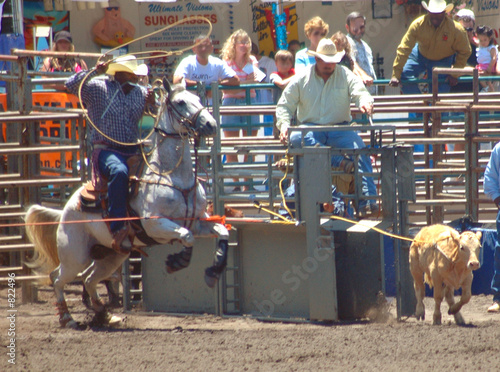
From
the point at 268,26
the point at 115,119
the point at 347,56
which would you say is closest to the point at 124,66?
the point at 115,119

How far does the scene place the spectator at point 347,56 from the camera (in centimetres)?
1030

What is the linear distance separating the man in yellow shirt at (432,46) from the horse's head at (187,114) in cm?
446

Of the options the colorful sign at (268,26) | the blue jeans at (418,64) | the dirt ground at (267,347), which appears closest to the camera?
the dirt ground at (267,347)

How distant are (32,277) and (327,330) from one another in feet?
12.3

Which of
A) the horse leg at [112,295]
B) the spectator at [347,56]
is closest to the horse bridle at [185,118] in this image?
the horse leg at [112,295]

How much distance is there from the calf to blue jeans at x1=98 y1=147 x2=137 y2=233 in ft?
8.61

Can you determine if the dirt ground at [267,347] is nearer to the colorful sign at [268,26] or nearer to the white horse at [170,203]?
the white horse at [170,203]

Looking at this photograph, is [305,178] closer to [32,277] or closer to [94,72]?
[94,72]

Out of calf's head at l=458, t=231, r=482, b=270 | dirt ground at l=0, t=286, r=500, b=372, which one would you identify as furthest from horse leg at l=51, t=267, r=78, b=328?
calf's head at l=458, t=231, r=482, b=270

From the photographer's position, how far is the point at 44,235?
8328mm

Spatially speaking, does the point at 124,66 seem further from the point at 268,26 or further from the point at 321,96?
the point at 268,26

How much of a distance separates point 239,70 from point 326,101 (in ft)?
10.8

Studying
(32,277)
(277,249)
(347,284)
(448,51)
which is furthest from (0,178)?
(448,51)

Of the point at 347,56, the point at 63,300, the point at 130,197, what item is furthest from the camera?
the point at 347,56
